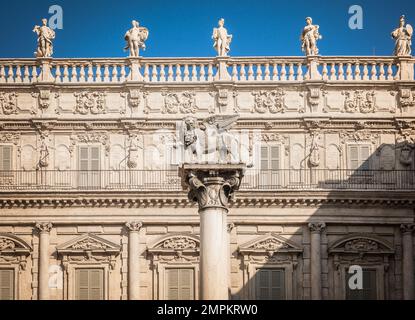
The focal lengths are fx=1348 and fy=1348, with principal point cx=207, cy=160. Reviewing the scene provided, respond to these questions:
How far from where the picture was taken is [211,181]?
137 ft

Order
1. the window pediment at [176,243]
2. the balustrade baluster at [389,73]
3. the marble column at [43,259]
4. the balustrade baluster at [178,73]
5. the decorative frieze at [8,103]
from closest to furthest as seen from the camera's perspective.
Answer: the marble column at [43,259] → the window pediment at [176,243] → the decorative frieze at [8,103] → the balustrade baluster at [178,73] → the balustrade baluster at [389,73]

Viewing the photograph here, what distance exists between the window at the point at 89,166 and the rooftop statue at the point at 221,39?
7274mm

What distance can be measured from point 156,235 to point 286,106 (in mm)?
8639

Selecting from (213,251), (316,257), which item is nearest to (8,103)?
(316,257)

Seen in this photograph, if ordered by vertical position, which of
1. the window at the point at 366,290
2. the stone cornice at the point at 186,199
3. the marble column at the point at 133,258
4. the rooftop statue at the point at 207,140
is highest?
the rooftop statue at the point at 207,140

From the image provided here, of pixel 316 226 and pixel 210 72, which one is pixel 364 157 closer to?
pixel 316 226

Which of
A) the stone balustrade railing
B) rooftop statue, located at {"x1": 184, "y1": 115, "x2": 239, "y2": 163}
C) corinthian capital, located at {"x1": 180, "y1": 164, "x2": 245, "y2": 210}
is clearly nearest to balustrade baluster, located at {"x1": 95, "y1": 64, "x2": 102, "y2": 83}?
the stone balustrade railing

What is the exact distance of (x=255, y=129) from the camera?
62.5 m

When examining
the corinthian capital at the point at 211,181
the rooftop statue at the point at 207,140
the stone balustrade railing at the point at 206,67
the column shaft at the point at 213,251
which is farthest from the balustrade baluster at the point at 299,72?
the column shaft at the point at 213,251

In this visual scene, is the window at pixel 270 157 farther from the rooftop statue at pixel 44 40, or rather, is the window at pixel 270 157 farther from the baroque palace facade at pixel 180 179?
the rooftop statue at pixel 44 40

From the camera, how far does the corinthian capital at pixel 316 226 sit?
198 feet

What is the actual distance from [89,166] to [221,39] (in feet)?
27.9

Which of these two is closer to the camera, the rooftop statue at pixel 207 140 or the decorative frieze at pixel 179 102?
the rooftop statue at pixel 207 140

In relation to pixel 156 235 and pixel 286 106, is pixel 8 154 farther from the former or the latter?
pixel 286 106
